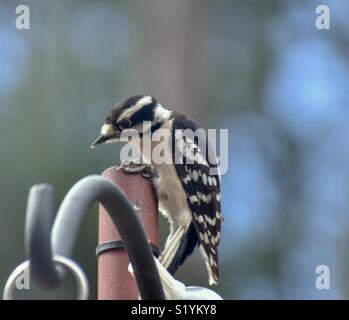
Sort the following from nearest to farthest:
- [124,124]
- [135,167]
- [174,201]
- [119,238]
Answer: [119,238] → [135,167] → [124,124] → [174,201]

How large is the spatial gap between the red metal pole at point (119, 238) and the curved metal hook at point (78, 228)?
166 mm

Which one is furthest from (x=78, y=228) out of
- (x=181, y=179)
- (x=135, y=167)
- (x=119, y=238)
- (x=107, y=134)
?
(x=181, y=179)

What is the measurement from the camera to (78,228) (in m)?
2.23

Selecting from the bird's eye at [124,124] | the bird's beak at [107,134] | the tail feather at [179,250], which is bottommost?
the tail feather at [179,250]

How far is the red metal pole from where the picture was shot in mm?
2868

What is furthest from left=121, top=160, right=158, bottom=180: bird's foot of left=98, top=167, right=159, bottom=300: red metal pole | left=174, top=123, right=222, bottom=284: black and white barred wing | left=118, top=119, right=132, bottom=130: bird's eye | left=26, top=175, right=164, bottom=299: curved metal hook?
left=174, top=123, right=222, bottom=284: black and white barred wing

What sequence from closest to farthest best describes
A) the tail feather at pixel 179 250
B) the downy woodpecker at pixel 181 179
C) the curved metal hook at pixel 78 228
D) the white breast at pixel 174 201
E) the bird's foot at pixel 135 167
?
the curved metal hook at pixel 78 228 < the bird's foot at pixel 135 167 < the tail feather at pixel 179 250 < the downy woodpecker at pixel 181 179 < the white breast at pixel 174 201

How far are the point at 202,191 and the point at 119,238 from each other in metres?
1.48

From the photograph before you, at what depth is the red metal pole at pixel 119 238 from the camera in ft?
9.41

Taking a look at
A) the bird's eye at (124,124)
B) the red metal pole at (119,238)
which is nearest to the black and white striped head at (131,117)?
the bird's eye at (124,124)

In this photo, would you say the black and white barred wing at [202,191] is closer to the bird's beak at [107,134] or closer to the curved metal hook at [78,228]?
the bird's beak at [107,134]

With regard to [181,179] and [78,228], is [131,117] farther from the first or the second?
[78,228]

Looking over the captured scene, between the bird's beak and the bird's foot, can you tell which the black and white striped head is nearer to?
the bird's beak

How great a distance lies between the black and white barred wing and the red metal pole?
1.04 meters
